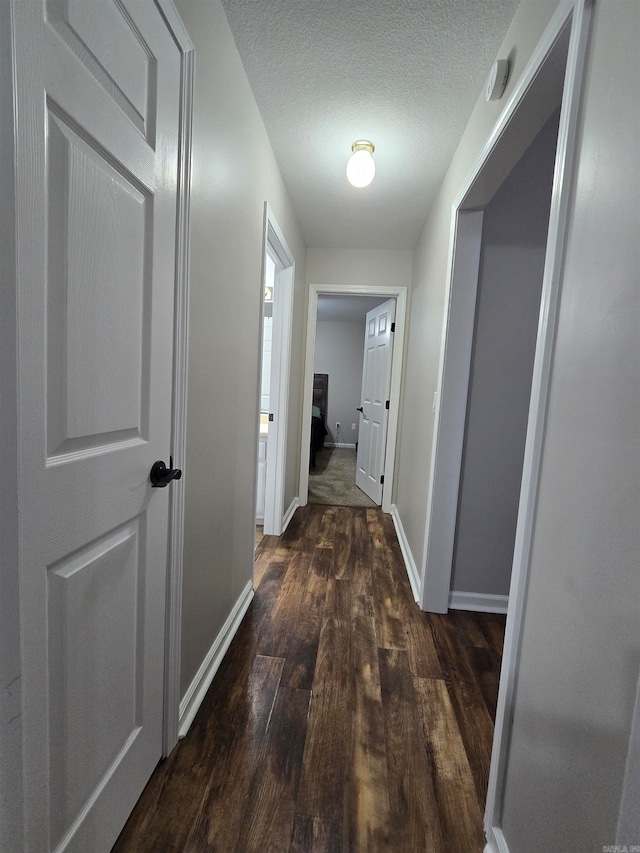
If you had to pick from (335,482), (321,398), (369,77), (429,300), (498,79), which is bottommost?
(335,482)

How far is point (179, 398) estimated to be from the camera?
1.17m

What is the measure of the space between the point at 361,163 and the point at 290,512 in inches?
101

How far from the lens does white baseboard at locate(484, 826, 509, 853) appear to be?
3.19 ft

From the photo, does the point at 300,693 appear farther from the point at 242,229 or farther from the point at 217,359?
the point at 242,229

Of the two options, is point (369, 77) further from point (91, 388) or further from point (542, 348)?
point (91, 388)

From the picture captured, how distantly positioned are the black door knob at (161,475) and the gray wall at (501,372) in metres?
1.59

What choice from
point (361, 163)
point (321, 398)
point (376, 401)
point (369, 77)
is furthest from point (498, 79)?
point (321, 398)

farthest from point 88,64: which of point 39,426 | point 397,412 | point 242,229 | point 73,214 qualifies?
point 397,412

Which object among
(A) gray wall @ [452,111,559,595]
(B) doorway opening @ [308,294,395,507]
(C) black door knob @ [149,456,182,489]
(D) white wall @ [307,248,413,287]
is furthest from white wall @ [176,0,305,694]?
(B) doorway opening @ [308,294,395,507]

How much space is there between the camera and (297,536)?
3.08m

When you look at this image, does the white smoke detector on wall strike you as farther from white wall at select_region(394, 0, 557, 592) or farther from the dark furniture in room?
the dark furniture in room

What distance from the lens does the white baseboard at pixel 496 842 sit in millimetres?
971

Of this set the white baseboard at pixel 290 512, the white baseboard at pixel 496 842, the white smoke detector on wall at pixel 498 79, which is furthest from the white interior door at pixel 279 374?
the white baseboard at pixel 496 842

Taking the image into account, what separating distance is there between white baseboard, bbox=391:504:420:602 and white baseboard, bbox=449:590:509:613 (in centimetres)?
20
